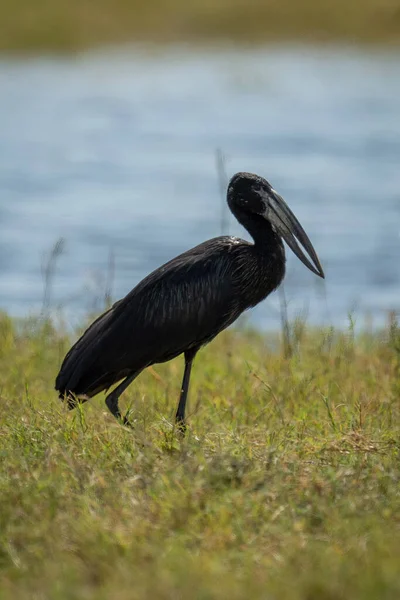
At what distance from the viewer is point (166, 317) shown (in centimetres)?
634

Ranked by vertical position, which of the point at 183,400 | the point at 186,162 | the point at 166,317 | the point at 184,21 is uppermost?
the point at 184,21

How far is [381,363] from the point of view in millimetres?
7672

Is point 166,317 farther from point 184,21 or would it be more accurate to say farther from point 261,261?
point 184,21

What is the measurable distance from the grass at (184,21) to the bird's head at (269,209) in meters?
18.4

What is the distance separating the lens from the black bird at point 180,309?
20.3ft

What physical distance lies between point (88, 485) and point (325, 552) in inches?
41.4

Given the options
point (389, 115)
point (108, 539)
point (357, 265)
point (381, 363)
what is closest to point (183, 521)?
point (108, 539)

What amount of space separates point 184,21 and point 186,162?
25.7ft

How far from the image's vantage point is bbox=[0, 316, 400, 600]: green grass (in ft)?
13.1

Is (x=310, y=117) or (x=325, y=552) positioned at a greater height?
(x=310, y=117)

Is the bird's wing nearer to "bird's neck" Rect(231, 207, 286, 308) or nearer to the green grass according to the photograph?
"bird's neck" Rect(231, 207, 286, 308)

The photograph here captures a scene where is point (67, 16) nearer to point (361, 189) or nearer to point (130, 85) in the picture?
point (130, 85)

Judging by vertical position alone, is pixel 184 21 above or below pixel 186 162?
above

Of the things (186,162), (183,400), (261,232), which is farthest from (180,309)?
(186,162)
